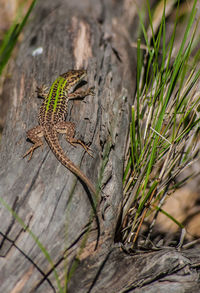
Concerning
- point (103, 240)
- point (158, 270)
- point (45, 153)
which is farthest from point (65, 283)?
point (45, 153)

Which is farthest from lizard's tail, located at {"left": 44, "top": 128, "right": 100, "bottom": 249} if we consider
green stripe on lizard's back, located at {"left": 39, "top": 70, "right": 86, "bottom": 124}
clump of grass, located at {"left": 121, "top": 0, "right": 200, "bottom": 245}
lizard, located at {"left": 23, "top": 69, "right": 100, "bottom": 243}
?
clump of grass, located at {"left": 121, "top": 0, "right": 200, "bottom": 245}

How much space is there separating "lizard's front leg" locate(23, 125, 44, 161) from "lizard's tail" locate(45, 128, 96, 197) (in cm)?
9

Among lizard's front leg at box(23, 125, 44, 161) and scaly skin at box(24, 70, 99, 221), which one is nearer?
scaly skin at box(24, 70, 99, 221)

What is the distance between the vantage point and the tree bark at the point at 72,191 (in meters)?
2.95

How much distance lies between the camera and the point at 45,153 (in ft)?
12.1

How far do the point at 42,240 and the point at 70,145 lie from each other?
3.96 ft

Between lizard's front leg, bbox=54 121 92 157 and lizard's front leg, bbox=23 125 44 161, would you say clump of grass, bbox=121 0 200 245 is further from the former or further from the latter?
lizard's front leg, bbox=23 125 44 161

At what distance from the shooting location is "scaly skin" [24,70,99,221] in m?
3.50

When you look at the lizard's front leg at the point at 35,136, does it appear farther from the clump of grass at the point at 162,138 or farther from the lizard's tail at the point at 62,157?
the clump of grass at the point at 162,138

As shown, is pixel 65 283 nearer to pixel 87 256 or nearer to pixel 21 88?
pixel 87 256

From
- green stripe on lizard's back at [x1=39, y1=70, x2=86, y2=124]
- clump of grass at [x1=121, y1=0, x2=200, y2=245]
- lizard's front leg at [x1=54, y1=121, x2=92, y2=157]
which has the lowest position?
clump of grass at [x1=121, y1=0, x2=200, y2=245]

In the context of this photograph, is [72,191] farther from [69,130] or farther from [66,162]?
[69,130]

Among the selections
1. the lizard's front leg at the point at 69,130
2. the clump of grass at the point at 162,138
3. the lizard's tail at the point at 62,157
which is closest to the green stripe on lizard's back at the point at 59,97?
the lizard's front leg at the point at 69,130

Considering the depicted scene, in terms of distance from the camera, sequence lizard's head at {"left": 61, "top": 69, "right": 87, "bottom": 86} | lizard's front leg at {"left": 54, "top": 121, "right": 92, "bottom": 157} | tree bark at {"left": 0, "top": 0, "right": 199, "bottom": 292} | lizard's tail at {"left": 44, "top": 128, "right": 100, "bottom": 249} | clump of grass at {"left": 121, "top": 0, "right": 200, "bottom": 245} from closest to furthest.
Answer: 1. tree bark at {"left": 0, "top": 0, "right": 199, "bottom": 292}
2. lizard's tail at {"left": 44, "top": 128, "right": 100, "bottom": 249}
3. clump of grass at {"left": 121, "top": 0, "right": 200, "bottom": 245}
4. lizard's front leg at {"left": 54, "top": 121, "right": 92, "bottom": 157}
5. lizard's head at {"left": 61, "top": 69, "right": 87, "bottom": 86}
